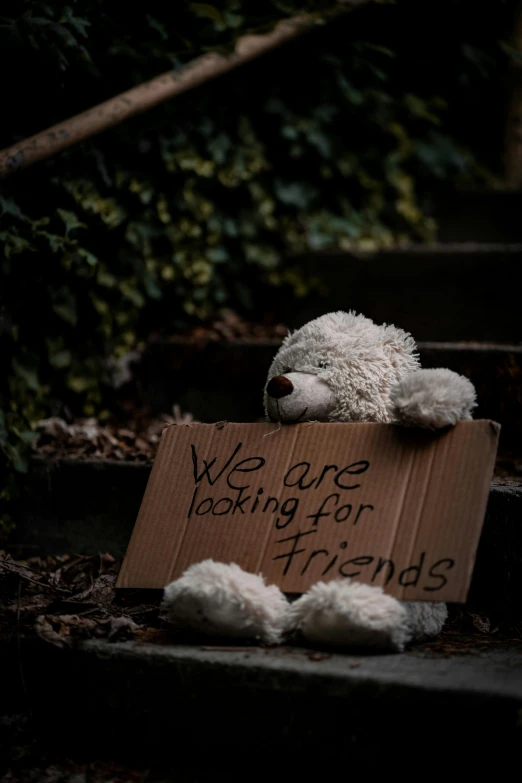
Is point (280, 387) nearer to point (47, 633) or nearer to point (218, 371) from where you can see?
point (47, 633)

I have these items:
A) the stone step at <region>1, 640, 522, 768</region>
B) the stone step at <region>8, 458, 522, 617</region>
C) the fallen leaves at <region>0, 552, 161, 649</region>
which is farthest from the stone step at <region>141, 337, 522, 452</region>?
the stone step at <region>1, 640, 522, 768</region>

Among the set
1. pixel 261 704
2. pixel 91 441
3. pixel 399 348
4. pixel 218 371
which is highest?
pixel 218 371

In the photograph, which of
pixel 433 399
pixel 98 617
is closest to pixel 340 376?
pixel 433 399

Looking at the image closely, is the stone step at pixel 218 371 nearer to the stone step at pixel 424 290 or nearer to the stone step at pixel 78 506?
the stone step at pixel 424 290

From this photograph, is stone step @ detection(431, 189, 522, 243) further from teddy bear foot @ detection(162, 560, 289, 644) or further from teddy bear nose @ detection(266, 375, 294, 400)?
teddy bear foot @ detection(162, 560, 289, 644)

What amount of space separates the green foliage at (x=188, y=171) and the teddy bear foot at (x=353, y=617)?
1.12m

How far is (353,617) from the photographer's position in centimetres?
136

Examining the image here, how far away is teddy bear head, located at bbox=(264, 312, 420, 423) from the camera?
5.26 ft

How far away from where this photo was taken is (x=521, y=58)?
9.68 ft

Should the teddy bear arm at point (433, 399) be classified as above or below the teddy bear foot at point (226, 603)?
above

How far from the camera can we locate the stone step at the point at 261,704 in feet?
4.14

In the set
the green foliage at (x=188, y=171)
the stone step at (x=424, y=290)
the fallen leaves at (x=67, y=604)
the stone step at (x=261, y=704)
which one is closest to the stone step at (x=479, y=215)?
the green foliage at (x=188, y=171)

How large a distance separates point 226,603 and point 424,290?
1.78m

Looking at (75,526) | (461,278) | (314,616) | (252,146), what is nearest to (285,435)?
(314,616)
